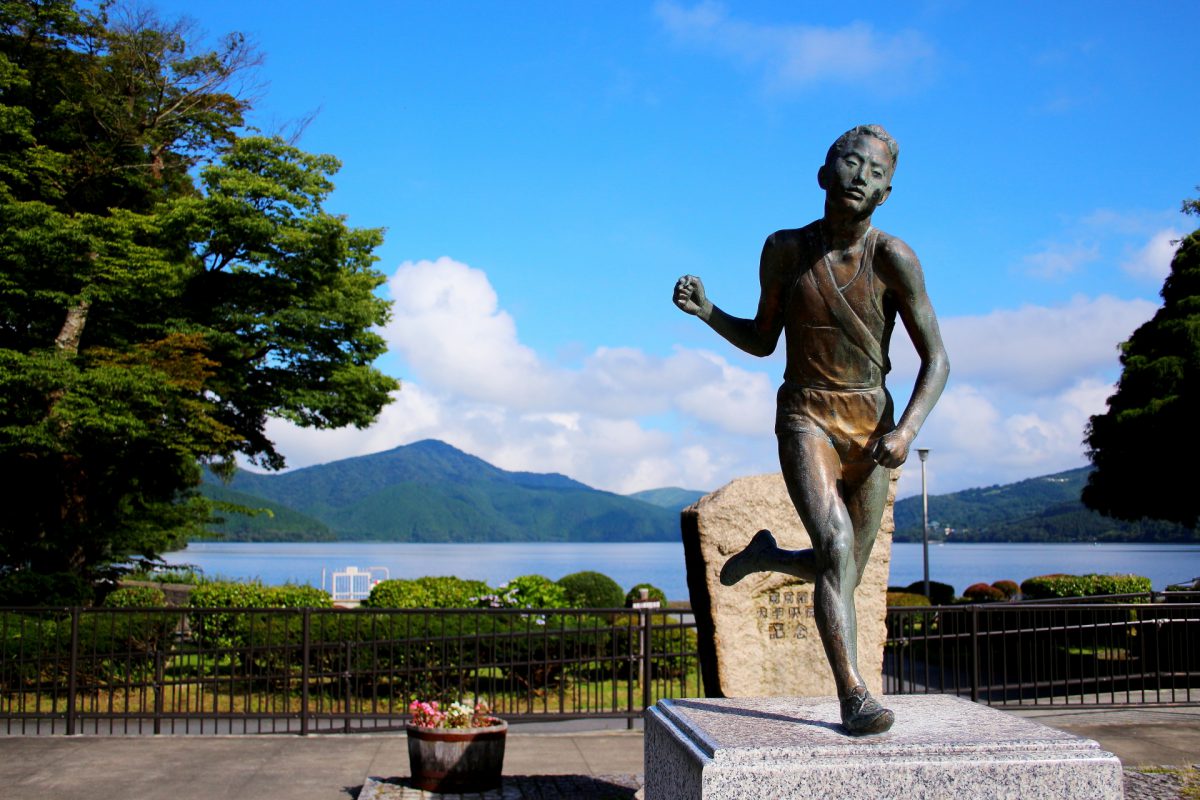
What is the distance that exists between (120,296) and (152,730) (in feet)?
37.2

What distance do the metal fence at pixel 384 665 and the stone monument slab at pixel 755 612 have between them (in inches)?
103

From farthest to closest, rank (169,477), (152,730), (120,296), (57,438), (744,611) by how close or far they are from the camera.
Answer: (169,477), (120,296), (57,438), (152,730), (744,611)

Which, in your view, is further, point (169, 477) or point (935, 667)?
point (169, 477)

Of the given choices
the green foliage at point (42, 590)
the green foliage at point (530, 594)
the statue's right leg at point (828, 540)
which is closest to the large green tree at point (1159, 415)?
the green foliage at point (530, 594)

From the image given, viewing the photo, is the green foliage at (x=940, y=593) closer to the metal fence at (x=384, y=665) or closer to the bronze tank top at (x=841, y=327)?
the metal fence at (x=384, y=665)

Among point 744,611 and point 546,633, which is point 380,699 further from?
point 744,611

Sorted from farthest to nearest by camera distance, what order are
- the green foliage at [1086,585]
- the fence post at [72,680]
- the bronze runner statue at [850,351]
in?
the green foliage at [1086,585]
the fence post at [72,680]
the bronze runner statue at [850,351]

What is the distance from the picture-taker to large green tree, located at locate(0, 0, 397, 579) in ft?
65.1

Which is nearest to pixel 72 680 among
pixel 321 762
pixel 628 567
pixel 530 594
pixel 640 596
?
pixel 321 762

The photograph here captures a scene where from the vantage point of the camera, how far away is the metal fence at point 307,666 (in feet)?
37.2

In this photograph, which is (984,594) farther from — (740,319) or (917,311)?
(917,311)

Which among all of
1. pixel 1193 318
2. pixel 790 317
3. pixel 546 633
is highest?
pixel 1193 318

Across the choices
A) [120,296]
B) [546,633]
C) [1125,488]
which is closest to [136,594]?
[120,296]

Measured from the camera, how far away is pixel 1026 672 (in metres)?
19.5
